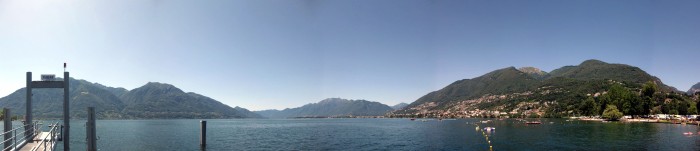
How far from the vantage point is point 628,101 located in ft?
563

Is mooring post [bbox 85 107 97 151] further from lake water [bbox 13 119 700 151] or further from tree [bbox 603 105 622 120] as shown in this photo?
tree [bbox 603 105 622 120]

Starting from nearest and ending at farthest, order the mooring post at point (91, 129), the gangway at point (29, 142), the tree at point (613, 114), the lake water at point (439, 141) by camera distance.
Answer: the gangway at point (29, 142) < the mooring post at point (91, 129) < the lake water at point (439, 141) < the tree at point (613, 114)

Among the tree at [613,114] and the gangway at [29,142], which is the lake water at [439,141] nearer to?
the gangway at [29,142]

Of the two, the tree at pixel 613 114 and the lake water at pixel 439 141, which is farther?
the tree at pixel 613 114

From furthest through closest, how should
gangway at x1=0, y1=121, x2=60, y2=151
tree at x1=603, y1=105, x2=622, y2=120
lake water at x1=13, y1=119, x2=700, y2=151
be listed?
tree at x1=603, y1=105, x2=622, y2=120, lake water at x1=13, y1=119, x2=700, y2=151, gangway at x1=0, y1=121, x2=60, y2=151

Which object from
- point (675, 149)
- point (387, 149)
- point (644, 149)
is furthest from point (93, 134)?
point (675, 149)

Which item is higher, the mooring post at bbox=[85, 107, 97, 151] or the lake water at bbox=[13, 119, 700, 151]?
the mooring post at bbox=[85, 107, 97, 151]

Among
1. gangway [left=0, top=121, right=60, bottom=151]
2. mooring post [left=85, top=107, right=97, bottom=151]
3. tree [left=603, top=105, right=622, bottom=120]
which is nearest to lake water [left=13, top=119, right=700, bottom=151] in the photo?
mooring post [left=85, top=107, right=97, bottom=151]

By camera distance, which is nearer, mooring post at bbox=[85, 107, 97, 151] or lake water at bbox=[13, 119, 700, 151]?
mooring post at bbox=[85, 107, 97, 151]

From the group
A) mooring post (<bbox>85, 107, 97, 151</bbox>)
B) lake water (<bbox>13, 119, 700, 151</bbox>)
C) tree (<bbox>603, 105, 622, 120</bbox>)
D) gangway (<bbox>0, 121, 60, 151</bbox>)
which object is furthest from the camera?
tree (<bbox>603, 105, 622, 120</bbox>)

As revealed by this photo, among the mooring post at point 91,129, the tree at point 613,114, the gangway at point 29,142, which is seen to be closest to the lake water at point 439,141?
the mooring post at point 91,129

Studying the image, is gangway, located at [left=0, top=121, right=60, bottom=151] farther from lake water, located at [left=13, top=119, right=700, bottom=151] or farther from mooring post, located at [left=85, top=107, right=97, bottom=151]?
lake water, located at [left=13, top=119, right=700, bottom=151]

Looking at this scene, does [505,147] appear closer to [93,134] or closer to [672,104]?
[93,134]

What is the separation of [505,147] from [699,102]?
514 feet
